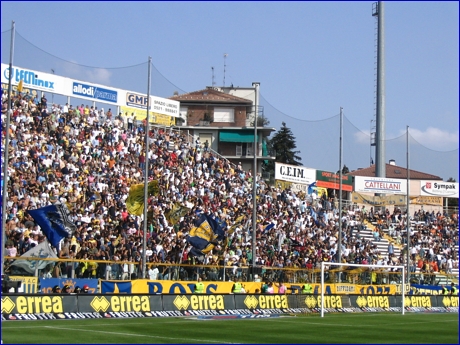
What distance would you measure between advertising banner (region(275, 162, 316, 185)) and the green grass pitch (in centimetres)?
3170

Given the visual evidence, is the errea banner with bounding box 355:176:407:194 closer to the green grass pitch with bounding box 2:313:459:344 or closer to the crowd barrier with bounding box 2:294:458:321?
the crowd barrier with bounding box 2:294:458:321

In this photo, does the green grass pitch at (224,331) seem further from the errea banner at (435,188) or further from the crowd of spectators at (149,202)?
the errea banner at (435,188)

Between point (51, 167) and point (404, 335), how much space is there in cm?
2168

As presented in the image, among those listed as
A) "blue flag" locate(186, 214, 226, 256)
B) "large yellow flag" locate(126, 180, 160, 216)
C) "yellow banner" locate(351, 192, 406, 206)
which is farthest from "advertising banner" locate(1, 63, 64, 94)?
"yellow banner" locate(351, 192, 406, 206)

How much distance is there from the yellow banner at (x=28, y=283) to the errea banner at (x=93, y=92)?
2450cm

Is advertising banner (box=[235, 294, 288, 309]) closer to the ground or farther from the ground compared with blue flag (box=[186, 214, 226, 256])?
closer to the ground

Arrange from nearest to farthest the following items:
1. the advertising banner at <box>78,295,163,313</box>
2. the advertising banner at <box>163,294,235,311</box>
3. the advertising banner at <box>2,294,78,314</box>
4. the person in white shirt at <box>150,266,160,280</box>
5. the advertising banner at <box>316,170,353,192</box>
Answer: the advertising banner at <box>2,294,78,314</box>, the advertising banner at <box>78,295,163,313</box>, the advertising banner at <box>163,294,235,311</box>, the person in white shirt at <box>150,266,160,280</box>, the advertising banner at <box>316,170,353,192</box>

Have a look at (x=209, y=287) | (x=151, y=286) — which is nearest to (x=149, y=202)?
(x=209, y=287)

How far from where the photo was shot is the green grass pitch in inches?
730

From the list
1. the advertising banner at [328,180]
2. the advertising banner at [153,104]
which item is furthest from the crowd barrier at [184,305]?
A: the advertising banner at [153,104]

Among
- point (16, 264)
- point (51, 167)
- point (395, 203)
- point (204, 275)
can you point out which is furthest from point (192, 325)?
point (395, 203)

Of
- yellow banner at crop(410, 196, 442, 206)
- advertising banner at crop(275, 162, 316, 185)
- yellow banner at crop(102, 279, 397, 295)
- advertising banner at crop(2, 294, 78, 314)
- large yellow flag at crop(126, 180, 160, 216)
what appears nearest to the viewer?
advertising banner at crop(2, 294, 78, 314)

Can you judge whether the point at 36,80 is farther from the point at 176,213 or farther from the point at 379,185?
the point at 379,185

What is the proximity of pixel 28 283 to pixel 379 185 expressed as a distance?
46.3m
